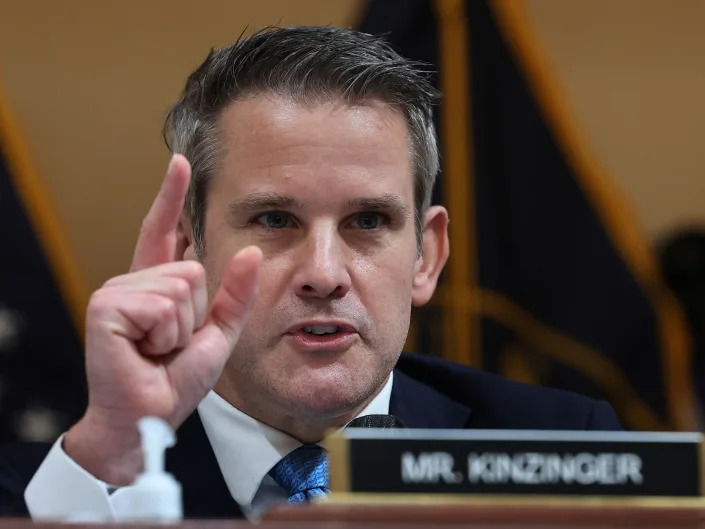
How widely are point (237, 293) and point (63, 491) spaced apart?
421 millimetres

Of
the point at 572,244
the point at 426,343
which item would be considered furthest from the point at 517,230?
the point at 426,343

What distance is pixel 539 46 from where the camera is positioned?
154 inches

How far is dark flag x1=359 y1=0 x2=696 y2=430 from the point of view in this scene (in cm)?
374

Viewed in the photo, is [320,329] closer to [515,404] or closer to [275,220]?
[275,220]

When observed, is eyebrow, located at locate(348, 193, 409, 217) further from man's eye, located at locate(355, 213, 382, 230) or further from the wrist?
the wrist

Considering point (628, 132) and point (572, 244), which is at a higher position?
point (628, 132)

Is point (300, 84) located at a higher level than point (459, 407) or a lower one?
higher

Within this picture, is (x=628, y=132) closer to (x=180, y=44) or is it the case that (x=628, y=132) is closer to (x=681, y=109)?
(x=681, y=109)

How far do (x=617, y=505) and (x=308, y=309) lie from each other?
988mm

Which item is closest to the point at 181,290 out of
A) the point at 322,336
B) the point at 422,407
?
the point at 322,336

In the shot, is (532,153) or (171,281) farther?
(532,153)

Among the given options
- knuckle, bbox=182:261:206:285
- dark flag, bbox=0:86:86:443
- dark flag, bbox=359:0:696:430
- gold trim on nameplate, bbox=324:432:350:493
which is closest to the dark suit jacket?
knuckle, bbox=182:261:206:285

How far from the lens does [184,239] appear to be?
2643 mm

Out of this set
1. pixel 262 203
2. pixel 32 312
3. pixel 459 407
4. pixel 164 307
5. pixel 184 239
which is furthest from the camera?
pixel 32 312
